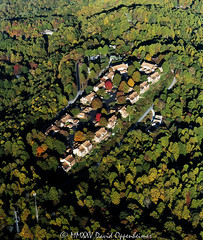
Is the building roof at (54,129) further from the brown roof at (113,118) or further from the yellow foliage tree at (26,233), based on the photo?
the yellow foliage tree at (26,233)

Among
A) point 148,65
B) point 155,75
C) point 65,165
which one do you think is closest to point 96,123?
point 65,165

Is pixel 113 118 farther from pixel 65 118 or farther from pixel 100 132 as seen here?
pixel 65 118

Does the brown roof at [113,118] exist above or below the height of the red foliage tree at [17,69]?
above

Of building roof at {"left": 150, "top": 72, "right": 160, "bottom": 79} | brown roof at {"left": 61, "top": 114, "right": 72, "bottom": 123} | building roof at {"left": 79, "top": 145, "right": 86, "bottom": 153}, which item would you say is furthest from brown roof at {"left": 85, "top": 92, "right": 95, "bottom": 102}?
building roof at {"left": 150, "top": 72, "right": 160, "bottom": 79}

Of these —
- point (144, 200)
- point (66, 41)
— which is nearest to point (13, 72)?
point (66, 41)

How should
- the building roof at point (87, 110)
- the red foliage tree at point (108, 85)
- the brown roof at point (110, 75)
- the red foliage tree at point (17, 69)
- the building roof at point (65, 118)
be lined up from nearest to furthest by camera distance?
1. the building roof at point (65, 118)
2. the building roof at point (87, 110)
3. the red foliage tree at point (108, 85)
4. the brown roof at point (110, 75)
5. the red foliage tree at point (17, 69)

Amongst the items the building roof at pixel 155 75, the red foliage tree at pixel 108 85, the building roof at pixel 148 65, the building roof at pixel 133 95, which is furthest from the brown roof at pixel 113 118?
the building roof at pixel 148 65

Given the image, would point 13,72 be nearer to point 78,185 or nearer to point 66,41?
point 66,41
